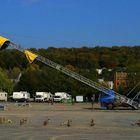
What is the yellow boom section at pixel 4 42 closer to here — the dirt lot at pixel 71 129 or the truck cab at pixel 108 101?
the truck cab at pixel 108 101

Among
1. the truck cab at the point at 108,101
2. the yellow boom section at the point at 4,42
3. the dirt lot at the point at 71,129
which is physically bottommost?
the dirt lot at the point at 71,129

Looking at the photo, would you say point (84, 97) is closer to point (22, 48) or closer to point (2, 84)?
point (2, 84)

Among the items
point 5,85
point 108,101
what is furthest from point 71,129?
point 5,85

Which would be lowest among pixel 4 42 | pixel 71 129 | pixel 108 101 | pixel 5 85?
pixel 71 129

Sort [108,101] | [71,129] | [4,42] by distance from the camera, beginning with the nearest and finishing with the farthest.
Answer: [71,129]
[4,42]
[108,101]

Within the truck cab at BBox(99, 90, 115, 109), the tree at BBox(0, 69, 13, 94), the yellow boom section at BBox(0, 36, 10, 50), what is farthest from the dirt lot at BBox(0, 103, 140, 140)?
the tree at BBox(0, 69, 13, 94)

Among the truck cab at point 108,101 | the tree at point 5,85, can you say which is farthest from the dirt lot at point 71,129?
the tree at point 5,85

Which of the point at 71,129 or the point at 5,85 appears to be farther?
the point at 5,85

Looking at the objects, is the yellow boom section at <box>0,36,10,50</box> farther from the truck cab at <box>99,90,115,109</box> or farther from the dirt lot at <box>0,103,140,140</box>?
the dirt lot at <box>0,103,140,140</box>

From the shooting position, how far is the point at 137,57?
7082 inches

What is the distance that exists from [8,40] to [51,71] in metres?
86.2

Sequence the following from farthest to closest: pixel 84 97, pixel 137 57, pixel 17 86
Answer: pixel 137 57, pixel 17 86, pixel 84 97

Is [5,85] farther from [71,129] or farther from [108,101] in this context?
[71,129]

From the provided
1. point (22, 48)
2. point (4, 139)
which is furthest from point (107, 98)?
point (4, 139)
